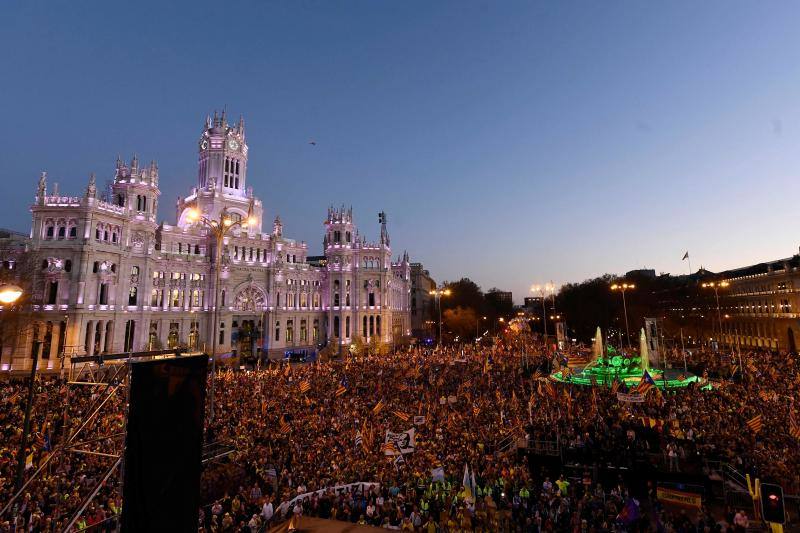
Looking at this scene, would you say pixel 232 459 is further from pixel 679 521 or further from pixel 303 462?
pixel 679 521

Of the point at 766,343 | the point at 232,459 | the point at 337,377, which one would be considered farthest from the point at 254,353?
the point at 766,343

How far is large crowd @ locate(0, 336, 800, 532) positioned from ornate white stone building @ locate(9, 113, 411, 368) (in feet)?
61.8

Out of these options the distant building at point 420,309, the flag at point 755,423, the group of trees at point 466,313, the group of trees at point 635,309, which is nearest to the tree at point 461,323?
the group of trees at point 466,313

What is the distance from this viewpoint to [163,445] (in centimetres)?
740

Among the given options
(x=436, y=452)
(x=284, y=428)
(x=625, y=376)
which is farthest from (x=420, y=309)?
(x=436, y=452)

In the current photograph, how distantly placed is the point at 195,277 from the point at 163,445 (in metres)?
57.7

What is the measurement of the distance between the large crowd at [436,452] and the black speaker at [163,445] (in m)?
1.96

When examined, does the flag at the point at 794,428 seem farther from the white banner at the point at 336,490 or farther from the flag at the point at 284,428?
the flag at the point at 284,428

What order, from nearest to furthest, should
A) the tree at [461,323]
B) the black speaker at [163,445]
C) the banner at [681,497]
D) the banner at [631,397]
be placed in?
the black speaker at [163,445] < the banner at [681,497] < the banner at [631,397] < the tree at [461,323]

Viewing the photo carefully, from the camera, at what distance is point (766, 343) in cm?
6750

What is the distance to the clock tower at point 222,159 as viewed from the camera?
71062 millimetres

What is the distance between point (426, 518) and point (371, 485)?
2.99 meters

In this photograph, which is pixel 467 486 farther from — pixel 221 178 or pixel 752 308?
pixel 752 308

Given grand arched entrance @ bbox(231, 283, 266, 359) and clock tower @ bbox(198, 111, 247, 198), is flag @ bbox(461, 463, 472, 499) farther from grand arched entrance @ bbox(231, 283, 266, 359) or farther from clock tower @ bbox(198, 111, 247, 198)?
clock tower @ bbox(198, 111, 247, 198)
